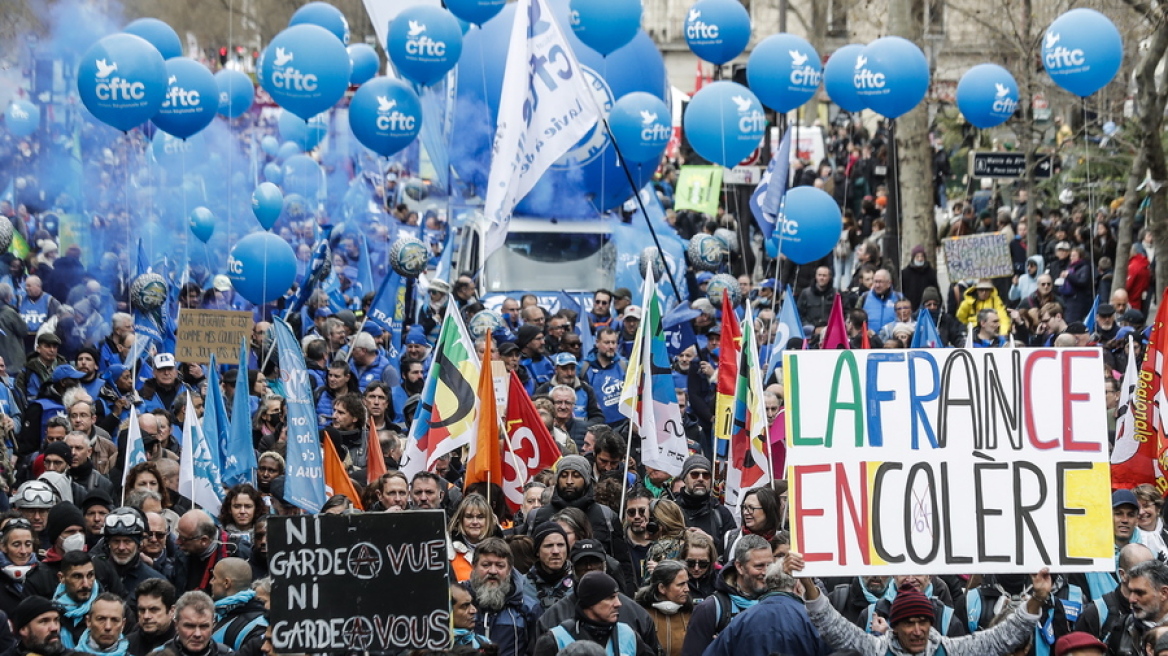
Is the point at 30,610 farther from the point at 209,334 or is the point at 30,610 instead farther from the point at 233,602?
the point at 209,334

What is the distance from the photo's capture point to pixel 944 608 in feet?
24.3

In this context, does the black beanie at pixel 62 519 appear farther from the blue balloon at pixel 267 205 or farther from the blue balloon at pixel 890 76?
the blue balloon at pixel 267 205

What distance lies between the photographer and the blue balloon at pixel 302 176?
25.0 metres

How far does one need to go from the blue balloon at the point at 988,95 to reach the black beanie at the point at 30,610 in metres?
13.8

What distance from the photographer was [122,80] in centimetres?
1534

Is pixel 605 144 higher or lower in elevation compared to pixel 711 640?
higher

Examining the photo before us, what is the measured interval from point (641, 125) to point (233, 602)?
1053 centimetres

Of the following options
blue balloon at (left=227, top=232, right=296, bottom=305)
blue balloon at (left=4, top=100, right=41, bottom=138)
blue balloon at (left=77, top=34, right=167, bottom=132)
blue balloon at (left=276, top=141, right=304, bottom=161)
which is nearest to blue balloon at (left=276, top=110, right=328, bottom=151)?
blue balloon at (left=276, top=141, right=304, bottom=161)

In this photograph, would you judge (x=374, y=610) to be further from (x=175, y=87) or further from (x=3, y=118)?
(x=3, y=118)

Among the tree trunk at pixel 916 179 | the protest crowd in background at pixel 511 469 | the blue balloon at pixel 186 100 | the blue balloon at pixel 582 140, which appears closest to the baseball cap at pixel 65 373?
the protest crowd in background at pixel 511 469

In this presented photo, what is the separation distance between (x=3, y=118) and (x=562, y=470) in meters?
13.3

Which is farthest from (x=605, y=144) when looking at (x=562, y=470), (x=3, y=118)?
(x=562, y=470)

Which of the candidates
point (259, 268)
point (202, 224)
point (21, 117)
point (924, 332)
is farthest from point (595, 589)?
point (21, 117)

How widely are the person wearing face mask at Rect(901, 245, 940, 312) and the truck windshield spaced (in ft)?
9.80
